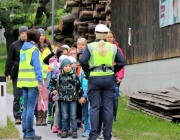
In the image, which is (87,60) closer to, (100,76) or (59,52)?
(100,76)

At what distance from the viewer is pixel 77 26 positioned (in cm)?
2364

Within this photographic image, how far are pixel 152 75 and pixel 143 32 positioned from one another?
1502 millimetres

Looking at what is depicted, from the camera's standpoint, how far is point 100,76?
10.1m

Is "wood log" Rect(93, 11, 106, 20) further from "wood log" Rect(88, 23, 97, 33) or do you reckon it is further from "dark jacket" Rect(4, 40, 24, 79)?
"dark jacket" Rect(4, 40, 24, 79)

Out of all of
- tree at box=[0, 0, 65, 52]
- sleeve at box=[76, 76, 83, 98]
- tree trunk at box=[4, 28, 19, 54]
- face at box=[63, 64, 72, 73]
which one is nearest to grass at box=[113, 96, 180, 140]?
sleeve at box=[76, 76, 83, 98]

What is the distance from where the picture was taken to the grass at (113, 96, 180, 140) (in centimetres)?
1132

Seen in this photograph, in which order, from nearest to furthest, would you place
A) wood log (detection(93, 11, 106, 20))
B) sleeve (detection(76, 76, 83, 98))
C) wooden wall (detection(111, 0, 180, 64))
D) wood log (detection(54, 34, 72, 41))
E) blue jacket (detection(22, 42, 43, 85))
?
1. blue jacket (detection(22, 42, 43, 85))
2. sleeve (detection(76, 76, 83, 98))
3. wooden wall (detection(111, 0, 180, 64))
4. wood log (detection(93, 11, 106, 20))
5. wood log (detection(54, 34, 72, 41))

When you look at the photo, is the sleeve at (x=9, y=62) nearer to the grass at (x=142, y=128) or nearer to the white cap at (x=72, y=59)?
the white cap at (x=72, y=59)

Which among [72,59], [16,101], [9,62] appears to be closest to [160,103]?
[72,59]

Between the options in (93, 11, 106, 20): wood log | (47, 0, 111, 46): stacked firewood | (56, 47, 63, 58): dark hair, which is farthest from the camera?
(47, 0, 111, 46): stacked firewood

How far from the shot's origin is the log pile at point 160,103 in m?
13.2

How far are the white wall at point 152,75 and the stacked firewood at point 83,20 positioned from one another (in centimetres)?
218

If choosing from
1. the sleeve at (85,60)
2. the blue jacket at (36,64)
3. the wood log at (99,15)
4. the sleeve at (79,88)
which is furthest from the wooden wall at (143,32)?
the sleeve at (85,60)

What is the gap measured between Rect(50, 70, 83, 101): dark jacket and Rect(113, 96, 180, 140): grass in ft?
3.34
